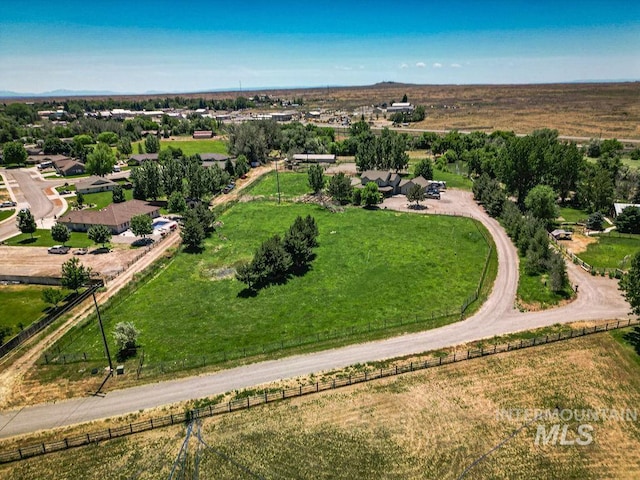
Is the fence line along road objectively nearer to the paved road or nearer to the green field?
the paved road

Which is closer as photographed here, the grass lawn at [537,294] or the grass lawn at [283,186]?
the grass lawn at [537,294]

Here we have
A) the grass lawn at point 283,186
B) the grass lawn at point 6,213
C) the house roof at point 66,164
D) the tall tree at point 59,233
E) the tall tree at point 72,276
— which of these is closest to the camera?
the tall tree at point 72,276

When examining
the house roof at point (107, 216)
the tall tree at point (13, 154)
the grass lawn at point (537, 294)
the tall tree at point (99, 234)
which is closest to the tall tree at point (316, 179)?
the house roof at point (107, 216)

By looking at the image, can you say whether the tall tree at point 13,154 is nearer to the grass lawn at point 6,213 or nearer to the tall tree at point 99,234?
the grass lawn at point 6,213

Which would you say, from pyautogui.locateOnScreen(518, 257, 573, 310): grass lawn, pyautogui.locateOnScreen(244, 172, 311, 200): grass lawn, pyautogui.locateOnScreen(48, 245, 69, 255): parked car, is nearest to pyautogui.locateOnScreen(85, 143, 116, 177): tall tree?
pyautogui.locateOnScreen(244, 172, 311, 200): grass lawn

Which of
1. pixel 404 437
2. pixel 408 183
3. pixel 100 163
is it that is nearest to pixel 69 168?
pixel 100 163

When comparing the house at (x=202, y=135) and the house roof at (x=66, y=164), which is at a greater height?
the house at (x=202, y=135)

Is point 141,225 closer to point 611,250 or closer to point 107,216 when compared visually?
point 107,216
